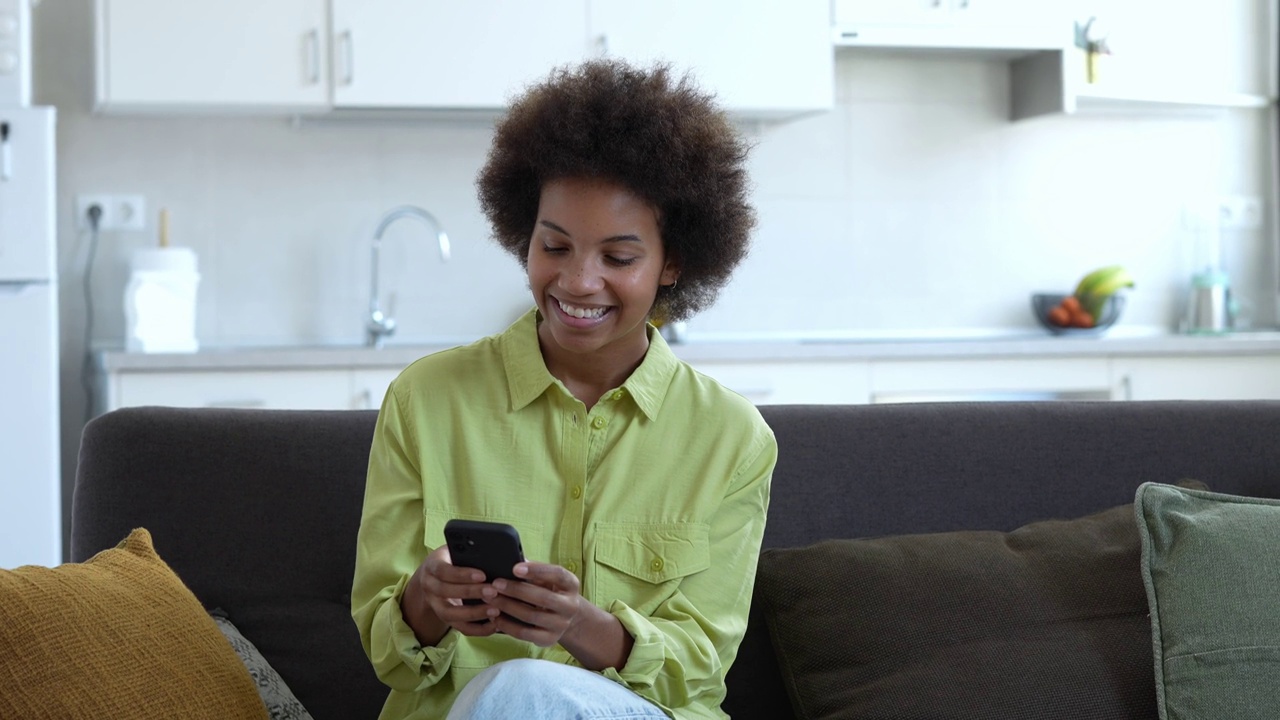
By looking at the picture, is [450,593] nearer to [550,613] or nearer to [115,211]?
[550,613]

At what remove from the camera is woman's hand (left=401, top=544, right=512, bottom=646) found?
127 centimetres

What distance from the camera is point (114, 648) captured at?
1351 millimetres

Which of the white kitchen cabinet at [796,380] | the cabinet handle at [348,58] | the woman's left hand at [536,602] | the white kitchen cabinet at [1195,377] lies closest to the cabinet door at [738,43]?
the cabinet handle at [348,58]

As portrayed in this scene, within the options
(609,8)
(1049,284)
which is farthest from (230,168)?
(1049,284)

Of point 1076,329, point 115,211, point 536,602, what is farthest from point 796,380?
point 536,602

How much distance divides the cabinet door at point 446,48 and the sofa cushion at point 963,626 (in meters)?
2.20

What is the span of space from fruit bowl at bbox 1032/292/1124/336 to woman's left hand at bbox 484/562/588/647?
3225 mm

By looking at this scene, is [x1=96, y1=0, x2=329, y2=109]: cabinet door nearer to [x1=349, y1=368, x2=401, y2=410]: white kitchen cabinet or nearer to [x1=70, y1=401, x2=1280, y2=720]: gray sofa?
[x1=349, y1=368, x2=401, y2=410]: white kitchen cabinet

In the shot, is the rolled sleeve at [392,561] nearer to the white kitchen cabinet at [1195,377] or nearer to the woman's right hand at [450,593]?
the woman's right hand at [450,593]

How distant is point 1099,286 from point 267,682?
3232mm

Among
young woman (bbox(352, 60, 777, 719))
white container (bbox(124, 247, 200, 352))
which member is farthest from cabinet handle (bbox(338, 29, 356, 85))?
young woman (bbox(352, 60, 777, 719))

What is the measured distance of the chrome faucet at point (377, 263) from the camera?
3.88m

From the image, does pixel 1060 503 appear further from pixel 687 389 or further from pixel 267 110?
pixel 267 110

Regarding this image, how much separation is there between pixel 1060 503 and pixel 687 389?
24.4 inches
